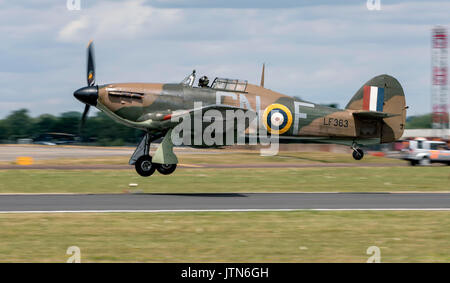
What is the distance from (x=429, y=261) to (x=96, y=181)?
17.0m

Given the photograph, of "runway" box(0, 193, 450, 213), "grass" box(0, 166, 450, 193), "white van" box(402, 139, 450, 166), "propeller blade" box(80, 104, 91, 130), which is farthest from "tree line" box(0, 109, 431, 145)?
"runway" box(0, 193, 450, 213)

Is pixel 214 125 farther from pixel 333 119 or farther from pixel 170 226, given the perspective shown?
pixel 170 226

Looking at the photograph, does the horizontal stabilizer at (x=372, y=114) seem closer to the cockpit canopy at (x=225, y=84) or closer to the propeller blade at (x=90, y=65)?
the cockpit canopy at (x=225, y=84)

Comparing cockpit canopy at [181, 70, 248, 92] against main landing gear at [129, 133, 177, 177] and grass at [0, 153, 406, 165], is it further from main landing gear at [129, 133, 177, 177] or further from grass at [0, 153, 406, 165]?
grass at [0, 153, 406, 165]

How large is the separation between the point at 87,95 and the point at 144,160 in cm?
292

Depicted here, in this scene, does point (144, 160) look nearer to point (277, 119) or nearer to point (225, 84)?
point (225, 84)

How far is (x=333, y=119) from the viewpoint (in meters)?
20.9

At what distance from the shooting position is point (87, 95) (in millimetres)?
19688

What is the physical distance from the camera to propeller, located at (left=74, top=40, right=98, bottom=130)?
1972cm

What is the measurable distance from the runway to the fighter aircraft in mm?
2018

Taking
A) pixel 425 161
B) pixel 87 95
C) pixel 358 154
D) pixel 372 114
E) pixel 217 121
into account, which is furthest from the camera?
pixel 425 161

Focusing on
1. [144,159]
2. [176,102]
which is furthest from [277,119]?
[144,159]

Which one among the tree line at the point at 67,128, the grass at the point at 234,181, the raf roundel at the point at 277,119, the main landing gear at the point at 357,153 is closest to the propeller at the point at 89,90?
the grass at the point at 234,181
